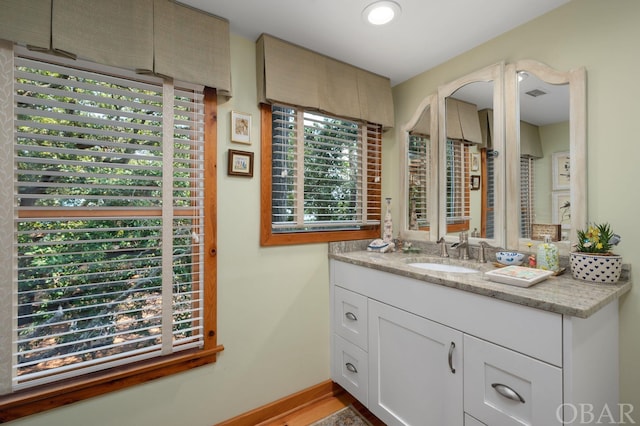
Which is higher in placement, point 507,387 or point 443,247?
point 443,247

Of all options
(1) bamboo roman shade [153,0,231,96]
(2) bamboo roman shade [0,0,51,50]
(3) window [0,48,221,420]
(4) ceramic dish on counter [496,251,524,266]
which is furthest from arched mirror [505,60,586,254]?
(2) bamboo roman shade [0,0,51,50]

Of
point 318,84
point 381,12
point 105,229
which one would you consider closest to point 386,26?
point 381,12

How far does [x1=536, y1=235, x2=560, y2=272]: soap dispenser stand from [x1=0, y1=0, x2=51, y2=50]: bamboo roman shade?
2400 mm

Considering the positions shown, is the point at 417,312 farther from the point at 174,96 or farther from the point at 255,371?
the point at 174,96

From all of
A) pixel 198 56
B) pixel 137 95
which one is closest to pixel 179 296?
pixel 137 95

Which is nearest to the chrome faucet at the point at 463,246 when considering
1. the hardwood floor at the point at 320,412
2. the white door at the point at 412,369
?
the white door at the point at 412,369

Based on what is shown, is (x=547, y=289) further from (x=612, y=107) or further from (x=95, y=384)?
(x=95, y=384)

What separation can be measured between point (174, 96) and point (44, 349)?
4.29 feet

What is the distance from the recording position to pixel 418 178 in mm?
2271

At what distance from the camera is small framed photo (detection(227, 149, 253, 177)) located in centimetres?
172

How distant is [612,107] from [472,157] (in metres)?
0.69

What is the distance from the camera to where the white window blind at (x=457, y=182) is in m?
2.00

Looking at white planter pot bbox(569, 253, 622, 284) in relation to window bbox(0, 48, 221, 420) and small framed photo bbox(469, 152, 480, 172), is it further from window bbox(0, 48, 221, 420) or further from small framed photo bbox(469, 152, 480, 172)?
window bbox(0, 48, 221, 420)

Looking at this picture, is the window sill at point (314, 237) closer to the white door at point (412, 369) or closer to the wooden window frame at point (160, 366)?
the wooden window frame at point (160, 366)
